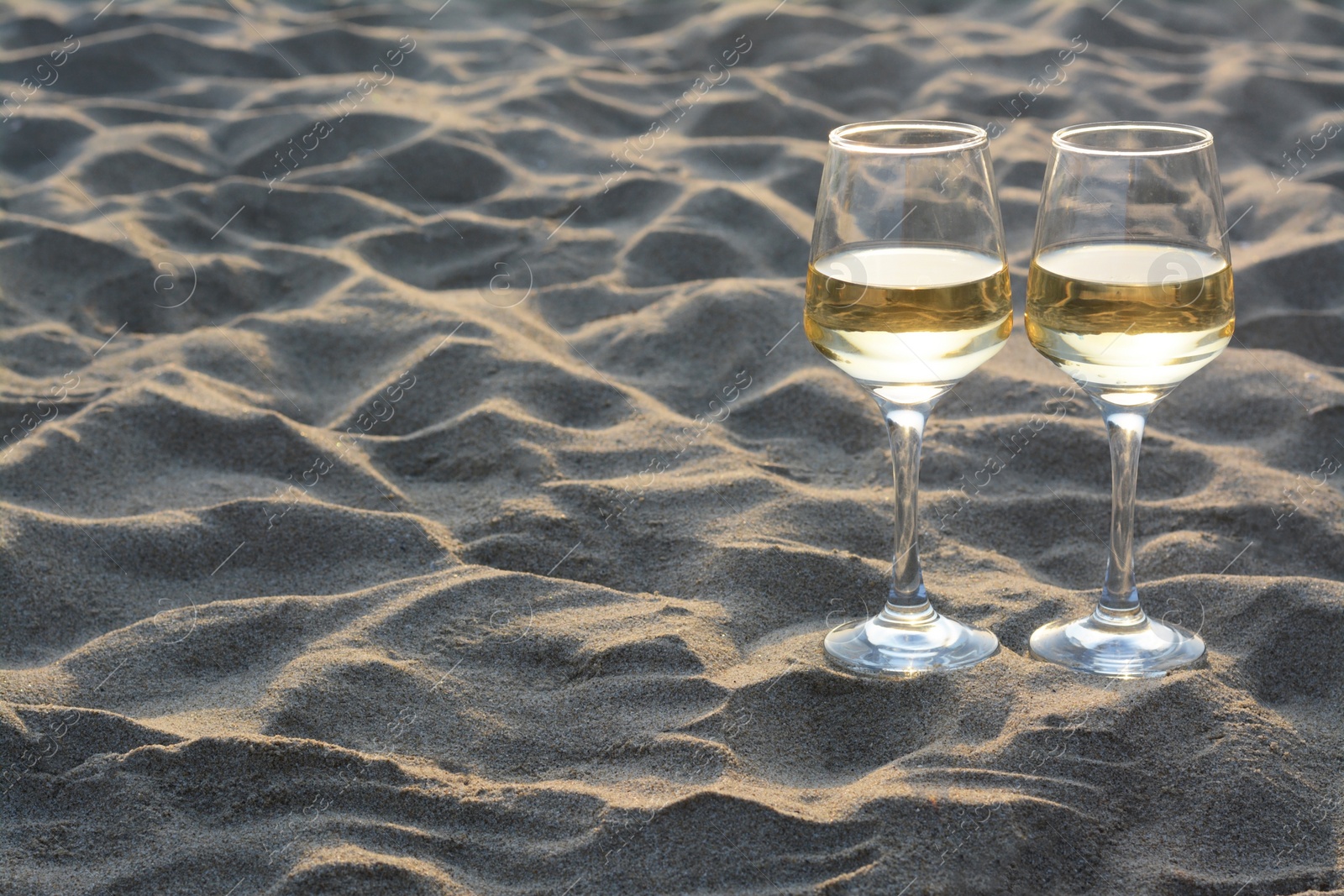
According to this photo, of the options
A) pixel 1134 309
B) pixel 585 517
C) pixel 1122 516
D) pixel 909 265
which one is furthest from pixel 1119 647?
pixel 585 517

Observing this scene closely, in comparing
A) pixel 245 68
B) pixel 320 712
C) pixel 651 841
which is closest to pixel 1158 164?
pixel 651 841

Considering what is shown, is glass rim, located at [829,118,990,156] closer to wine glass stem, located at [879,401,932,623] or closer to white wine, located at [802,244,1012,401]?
white wine, located at [802,244,1012,401]

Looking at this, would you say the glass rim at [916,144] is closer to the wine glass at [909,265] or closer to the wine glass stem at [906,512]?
the wine glass at [909,265]

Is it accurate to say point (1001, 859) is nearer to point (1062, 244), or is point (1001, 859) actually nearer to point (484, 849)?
point (484, 849)

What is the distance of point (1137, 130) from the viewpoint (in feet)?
4.97

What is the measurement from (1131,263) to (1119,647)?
49 cm

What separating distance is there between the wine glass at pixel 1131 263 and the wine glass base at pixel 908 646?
1.18ft

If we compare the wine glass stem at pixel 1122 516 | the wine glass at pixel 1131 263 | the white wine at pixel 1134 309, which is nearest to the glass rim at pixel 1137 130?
the wine glass at pixel 1131 263

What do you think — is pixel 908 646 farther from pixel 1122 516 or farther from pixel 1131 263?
pixel 1131 263

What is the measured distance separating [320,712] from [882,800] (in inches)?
27.3

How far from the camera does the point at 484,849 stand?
135 cm

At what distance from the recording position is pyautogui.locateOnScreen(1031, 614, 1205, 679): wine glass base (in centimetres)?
158

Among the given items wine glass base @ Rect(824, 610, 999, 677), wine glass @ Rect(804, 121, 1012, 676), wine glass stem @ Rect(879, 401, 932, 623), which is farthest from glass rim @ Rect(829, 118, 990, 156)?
wine glass base @ Rect(824, 610, 999, 677)

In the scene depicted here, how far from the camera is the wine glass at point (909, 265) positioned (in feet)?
4.63
